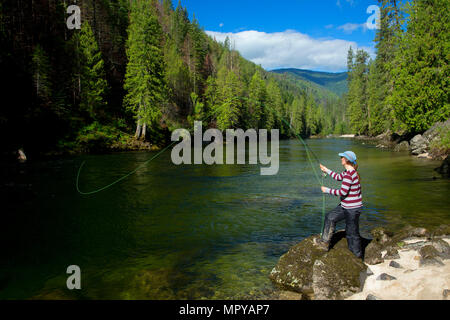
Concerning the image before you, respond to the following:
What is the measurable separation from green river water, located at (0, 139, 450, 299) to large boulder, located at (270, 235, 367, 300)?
0.52 meters

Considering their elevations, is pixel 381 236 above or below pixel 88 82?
below

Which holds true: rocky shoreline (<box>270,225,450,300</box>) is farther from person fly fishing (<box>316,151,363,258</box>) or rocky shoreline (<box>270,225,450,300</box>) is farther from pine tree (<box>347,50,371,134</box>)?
pine tree (<box>347,50,371,134</box>)

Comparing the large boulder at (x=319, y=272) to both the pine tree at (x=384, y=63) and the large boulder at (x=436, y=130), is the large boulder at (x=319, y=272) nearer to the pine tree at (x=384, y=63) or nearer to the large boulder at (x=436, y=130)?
the large boulder at (x=436, y=130)

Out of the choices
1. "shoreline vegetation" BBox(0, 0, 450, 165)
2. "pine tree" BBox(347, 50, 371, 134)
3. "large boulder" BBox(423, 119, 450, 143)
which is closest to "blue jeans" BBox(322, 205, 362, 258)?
"shoreline vegetation" BBox(0, 0, 450, 165)

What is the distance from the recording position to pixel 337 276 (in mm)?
6242

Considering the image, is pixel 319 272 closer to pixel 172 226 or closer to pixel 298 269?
pixel 298 269

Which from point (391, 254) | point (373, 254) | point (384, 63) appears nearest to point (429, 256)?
point (391, 254)

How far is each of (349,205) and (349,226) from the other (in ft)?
1.67

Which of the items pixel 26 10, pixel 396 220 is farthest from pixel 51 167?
pixel 26 10

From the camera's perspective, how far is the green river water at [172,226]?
7.13 metres

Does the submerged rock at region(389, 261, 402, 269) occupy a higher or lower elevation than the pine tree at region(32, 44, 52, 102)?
lower

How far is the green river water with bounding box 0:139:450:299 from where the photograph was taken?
713 cm
